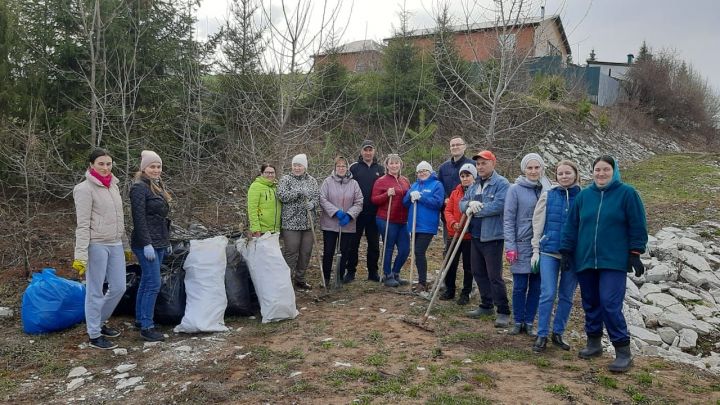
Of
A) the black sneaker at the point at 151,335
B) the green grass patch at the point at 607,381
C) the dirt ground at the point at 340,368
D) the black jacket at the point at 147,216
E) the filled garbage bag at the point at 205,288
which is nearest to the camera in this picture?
the dirt ground at the point at 340,368

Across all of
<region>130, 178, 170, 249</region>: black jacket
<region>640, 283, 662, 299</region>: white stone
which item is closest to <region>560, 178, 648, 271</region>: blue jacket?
<region>130, 178, 170, 249</region>: black jacket

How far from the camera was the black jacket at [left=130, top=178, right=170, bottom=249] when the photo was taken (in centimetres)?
458

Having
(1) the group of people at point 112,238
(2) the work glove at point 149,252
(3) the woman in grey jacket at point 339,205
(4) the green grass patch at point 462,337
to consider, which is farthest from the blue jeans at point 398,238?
(2) the work glove at point 149,252

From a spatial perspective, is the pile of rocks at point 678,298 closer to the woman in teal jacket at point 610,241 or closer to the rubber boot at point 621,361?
the rubber boot at point 621,361

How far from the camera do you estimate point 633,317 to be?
6.73 metres

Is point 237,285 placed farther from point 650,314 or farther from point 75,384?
point 650,314

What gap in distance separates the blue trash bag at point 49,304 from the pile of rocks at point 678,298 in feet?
18.7

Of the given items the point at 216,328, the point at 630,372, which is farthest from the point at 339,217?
the point at 630,372

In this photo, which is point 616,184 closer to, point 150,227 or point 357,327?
point 357,327

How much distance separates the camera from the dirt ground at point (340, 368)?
3.62 meters

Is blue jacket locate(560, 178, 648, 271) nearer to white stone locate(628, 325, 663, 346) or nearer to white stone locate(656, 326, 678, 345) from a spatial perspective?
white stone locate(628, 325, 663, 346)

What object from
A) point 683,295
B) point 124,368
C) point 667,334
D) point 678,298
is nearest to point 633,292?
point 678,298

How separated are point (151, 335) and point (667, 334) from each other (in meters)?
6.04

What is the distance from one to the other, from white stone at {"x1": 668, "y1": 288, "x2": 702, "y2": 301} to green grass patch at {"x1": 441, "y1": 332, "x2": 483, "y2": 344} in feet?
16.0
